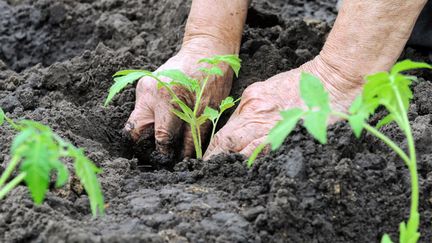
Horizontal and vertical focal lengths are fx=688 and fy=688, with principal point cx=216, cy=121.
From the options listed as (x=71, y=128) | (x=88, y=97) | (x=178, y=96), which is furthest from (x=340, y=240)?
(x=88, y=97)

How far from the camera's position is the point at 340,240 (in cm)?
170

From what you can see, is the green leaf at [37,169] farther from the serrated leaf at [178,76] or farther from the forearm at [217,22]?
the forearm at [217,22]

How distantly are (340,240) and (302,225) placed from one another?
0.35ft

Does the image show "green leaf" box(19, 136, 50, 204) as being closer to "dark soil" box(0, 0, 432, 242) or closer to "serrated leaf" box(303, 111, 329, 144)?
"dark soil" box(0, 0, 432, 242)

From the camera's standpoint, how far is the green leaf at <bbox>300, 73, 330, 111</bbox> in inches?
56.2

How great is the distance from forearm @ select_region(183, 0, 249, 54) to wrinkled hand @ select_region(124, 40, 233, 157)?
11 centimetres

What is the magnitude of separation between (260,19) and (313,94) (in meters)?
1.63

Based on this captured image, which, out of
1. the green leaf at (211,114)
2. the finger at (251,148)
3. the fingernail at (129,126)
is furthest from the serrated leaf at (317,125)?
the fingernail at (129,126)

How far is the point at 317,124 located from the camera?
53.1 inches

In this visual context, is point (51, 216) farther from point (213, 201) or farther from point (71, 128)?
point (71, 128)

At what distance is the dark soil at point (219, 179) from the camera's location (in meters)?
1.66

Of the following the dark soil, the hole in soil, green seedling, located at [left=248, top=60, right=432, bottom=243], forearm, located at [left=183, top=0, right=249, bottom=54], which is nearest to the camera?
green seedling, located at [left=248, top=60, right=432, bottom=243]

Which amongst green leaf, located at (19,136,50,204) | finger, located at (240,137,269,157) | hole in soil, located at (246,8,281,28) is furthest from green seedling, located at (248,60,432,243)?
hole in soil, located at (246,8,281,28)

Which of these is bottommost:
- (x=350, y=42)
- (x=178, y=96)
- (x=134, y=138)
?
(x=134, y=138)
